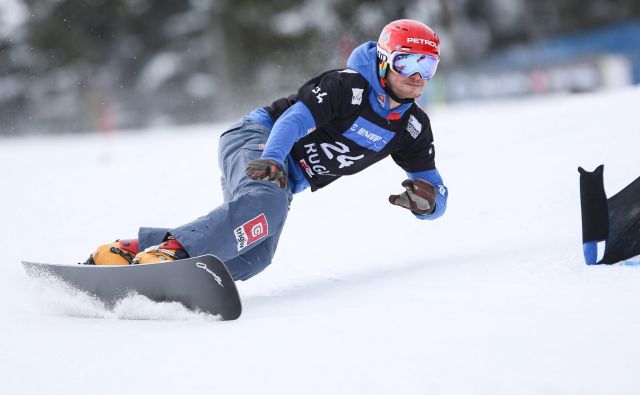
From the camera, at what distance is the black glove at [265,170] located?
3.61 m

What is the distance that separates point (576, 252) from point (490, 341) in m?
1.49

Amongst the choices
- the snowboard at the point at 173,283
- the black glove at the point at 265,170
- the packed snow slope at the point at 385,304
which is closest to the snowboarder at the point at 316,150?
the black glove at the point at 265,170

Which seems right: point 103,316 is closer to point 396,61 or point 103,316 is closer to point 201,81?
point 396,61

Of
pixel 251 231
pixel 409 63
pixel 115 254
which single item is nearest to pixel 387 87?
pixel 409 63

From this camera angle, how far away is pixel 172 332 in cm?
323

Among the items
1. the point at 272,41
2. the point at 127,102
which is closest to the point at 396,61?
the point at 127,102

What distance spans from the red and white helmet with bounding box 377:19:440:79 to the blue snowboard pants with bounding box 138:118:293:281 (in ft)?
2.75

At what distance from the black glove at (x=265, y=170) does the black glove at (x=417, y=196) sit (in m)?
0.70

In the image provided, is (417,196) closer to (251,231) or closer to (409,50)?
(409,50)

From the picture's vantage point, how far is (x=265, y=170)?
3.63 m

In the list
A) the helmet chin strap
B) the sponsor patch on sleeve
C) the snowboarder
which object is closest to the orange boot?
the snowboarder

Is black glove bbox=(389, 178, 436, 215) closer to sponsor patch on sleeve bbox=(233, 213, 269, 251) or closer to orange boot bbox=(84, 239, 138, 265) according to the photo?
sponsor patch on sleeve bbox=(233, 213, 269, 251)

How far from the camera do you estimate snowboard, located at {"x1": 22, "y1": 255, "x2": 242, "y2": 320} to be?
3443 millimetres

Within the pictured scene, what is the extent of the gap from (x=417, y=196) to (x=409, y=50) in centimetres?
74
